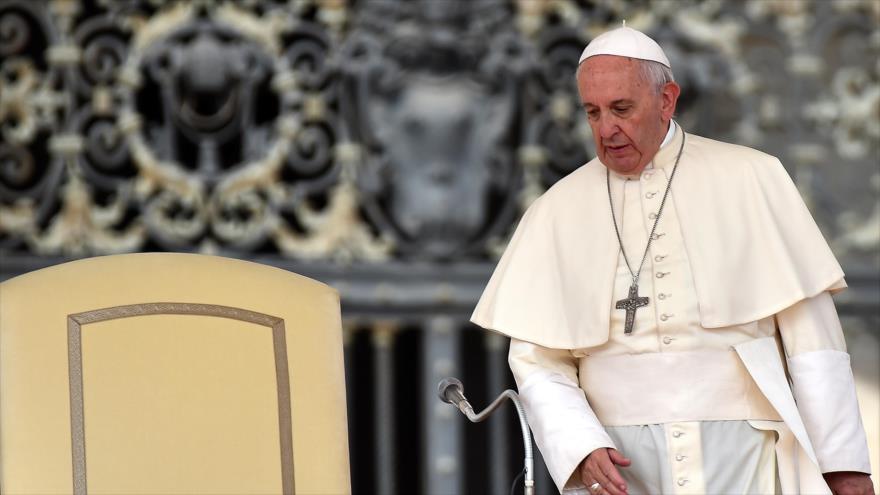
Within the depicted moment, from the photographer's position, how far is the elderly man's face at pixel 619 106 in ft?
11.9

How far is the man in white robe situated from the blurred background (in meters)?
2.19

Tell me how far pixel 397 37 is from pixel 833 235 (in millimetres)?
1469

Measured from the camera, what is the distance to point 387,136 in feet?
19.8

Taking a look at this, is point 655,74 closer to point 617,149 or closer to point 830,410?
point 617,149

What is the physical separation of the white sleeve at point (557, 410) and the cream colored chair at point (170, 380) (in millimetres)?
350

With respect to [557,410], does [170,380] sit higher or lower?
higher

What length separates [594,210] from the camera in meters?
3.87

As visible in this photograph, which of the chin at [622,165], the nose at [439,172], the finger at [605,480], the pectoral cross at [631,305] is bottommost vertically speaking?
the finger at [605,480]

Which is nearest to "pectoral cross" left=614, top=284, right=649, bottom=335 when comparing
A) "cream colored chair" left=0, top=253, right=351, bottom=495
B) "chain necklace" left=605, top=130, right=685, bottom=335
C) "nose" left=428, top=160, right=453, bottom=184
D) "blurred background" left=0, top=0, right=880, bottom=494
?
"chain necklace" left=605, top=130, right=685, bottom=335

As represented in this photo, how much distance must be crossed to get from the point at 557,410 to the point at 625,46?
69cm

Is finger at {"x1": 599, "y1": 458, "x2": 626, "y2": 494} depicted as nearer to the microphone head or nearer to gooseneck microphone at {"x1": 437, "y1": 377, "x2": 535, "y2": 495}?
gooseneck microphone at {"x1": 437, "y1": 377, "x2": 535, "y2": 495}

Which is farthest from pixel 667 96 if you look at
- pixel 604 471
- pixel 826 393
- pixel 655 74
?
pixel 604 471

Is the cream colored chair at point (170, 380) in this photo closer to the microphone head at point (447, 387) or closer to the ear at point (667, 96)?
the microphone head at point (447, 387)

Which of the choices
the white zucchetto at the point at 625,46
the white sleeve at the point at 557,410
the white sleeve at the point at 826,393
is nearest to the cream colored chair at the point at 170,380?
the white sleeve at the point at 557,410
